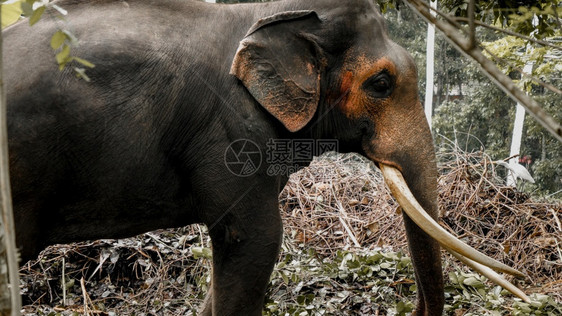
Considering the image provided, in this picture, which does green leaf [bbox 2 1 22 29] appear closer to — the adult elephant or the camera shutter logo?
the adult elephant

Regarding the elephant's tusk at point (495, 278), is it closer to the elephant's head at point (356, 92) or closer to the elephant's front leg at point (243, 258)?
the elephant's head at point (356, 92)

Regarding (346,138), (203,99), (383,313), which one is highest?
(203,99)

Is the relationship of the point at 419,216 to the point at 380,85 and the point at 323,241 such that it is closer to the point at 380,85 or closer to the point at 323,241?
the point at 380,85

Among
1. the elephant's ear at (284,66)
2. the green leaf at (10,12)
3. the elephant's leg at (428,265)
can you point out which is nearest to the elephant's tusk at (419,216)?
the elephant's leg at (428,265)

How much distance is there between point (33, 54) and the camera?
8.82 ft

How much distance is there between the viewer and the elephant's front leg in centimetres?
295

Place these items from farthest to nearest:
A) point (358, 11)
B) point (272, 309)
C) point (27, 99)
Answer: point (272, 309) < point (358, 11) < point (27, 99)

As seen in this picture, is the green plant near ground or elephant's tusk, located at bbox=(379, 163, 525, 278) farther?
the green plant near ground

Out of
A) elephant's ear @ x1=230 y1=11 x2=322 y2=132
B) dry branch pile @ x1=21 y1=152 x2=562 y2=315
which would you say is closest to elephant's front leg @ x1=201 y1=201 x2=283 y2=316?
elephant's ear @ x1=230 y1=11 x2=322 y2=132

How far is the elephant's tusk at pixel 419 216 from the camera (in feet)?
9.62

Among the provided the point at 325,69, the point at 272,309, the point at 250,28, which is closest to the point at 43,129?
the point at 250,28

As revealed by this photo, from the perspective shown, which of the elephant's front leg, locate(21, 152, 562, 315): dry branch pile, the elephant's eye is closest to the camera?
the elephant's front leg

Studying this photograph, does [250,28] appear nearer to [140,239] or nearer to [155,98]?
[155,98]

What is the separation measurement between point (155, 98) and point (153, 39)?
27 centimetres
